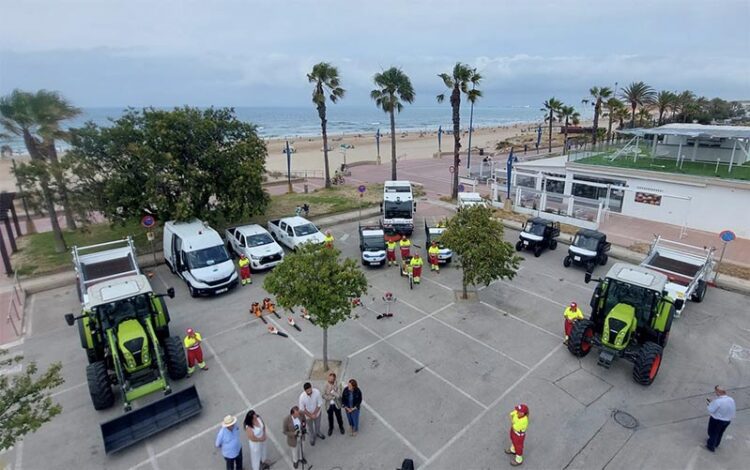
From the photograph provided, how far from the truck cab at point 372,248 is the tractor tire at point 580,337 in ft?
28.3

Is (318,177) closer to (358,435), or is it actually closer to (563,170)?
(563,170)

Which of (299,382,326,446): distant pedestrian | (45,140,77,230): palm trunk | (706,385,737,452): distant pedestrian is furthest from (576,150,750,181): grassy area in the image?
(45,140,77,230): palm trunk

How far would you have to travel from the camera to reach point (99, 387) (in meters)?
9.43

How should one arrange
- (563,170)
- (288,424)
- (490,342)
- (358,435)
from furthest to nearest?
(563,170)
(490,342)
(358,435)
(288,424)

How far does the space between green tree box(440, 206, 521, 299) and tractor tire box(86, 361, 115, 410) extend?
10.5 metres

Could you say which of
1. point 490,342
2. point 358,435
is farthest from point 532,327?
point 358,435

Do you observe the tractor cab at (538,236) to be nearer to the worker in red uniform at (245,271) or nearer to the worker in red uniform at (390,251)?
the worker in red uniform at (390,251)

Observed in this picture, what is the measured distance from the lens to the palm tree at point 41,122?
57.4 ft

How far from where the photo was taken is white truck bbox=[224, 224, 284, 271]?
17562 millimetres

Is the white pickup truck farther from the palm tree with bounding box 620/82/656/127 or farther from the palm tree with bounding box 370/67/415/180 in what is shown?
the palm tree with bounding box 620/82/656/127

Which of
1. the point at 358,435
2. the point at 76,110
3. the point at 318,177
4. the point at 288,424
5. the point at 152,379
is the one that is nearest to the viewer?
the point at 288,424

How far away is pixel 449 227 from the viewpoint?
49.1ft

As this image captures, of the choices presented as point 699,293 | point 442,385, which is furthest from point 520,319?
point 699,293

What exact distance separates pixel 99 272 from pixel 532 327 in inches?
589
